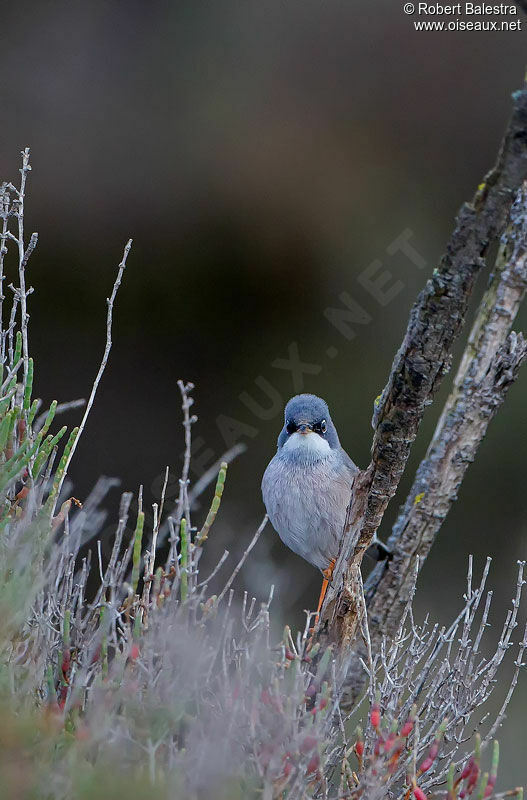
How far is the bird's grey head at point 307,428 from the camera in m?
4.45

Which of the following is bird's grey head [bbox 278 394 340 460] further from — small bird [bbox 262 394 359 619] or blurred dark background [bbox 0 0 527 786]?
blurred dark background [bbox 0 0 527 786]

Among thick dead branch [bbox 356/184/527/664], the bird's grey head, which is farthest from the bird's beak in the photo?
thick dead branch [bbox 356/184/527/664]

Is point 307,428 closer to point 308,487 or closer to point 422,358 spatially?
point 308,487

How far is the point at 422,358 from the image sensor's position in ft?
9.20

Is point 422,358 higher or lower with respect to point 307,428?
higher

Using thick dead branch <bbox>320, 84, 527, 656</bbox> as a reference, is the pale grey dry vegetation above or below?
below

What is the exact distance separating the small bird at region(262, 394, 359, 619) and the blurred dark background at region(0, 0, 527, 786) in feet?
10.9

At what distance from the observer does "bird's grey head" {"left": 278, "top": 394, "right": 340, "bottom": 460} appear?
445 centimetres

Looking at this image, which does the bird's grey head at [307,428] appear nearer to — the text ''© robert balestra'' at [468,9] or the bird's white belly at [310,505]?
the bird's white belly at [310,505]

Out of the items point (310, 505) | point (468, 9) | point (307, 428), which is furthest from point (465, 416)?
point (468, 9)

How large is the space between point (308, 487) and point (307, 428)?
1.00 ft

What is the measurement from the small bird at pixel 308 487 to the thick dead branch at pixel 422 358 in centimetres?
113

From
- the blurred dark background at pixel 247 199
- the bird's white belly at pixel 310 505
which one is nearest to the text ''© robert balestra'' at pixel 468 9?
the blurred dark background at pixel 247 199

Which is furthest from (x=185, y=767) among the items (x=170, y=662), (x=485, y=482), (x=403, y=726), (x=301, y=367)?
Answer: (x=485, y=482)
